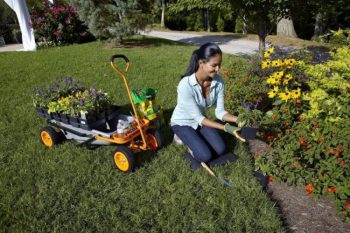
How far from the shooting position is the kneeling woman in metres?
3.41

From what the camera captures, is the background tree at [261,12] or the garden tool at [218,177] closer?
the garden tool at [218,177]

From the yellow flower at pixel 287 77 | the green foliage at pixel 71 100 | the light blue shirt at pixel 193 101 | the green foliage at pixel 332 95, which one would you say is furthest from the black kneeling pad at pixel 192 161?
the yellow flower at pixel 287 77

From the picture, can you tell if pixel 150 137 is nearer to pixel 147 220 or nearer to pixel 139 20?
pixel 147 220

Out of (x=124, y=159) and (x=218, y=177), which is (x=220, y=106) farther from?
(x=124, y=159)

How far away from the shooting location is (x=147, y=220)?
2.93 m

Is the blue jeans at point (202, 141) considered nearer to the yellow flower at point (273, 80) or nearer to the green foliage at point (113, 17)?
the yellow flower at point (273, 80)

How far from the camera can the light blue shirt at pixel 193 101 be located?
361 cm

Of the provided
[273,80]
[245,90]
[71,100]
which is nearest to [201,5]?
[245,90]

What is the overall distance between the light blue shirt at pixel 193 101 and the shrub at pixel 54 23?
32.4 ft

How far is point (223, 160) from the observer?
12.3 ft

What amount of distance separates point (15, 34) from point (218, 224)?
53.4 ft

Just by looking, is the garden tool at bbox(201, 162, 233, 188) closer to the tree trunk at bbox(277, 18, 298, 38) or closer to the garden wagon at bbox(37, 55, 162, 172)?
the garden wagon at bbox(37, 55, 162, 172)

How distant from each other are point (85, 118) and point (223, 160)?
1.71 meters

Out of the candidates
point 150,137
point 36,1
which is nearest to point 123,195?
point 150,137
